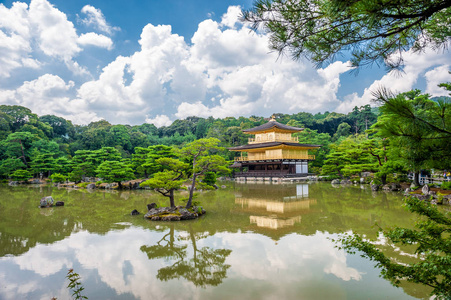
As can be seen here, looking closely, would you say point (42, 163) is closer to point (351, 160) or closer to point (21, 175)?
point (21, 175)

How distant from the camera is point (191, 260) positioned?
467 centimetres

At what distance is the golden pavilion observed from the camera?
938 inches

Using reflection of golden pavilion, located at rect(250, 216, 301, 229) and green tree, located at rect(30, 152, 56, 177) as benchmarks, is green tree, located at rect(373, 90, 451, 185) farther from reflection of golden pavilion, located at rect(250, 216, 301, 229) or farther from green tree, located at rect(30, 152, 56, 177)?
green tree, located at rect(30, 152, 56, 177)

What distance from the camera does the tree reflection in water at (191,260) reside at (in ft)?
13.0

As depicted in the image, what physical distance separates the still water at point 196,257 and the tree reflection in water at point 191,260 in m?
0.02

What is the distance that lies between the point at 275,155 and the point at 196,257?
2011cm

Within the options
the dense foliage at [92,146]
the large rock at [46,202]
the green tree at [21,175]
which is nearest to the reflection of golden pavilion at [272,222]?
the dense foliage at [92,146]

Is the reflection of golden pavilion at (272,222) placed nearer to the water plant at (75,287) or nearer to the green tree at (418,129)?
the water plant at (75,287)

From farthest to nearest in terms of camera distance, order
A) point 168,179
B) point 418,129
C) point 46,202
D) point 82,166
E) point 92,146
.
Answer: point 92,146 < point 82,166 < point 46,202 < point 168,179 < point 418,129

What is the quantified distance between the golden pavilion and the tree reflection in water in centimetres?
1787

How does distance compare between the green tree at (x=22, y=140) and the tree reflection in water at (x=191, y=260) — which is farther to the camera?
the green tree at (x=22, y=140)

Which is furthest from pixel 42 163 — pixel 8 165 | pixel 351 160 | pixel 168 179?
pixel 351 160

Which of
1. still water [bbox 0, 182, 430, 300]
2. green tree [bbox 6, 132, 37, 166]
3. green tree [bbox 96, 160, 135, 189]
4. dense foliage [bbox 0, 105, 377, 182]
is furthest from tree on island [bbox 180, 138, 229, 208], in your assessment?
green tree [bbox 6, 132, 37, 166]

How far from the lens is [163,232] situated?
6480 mm
